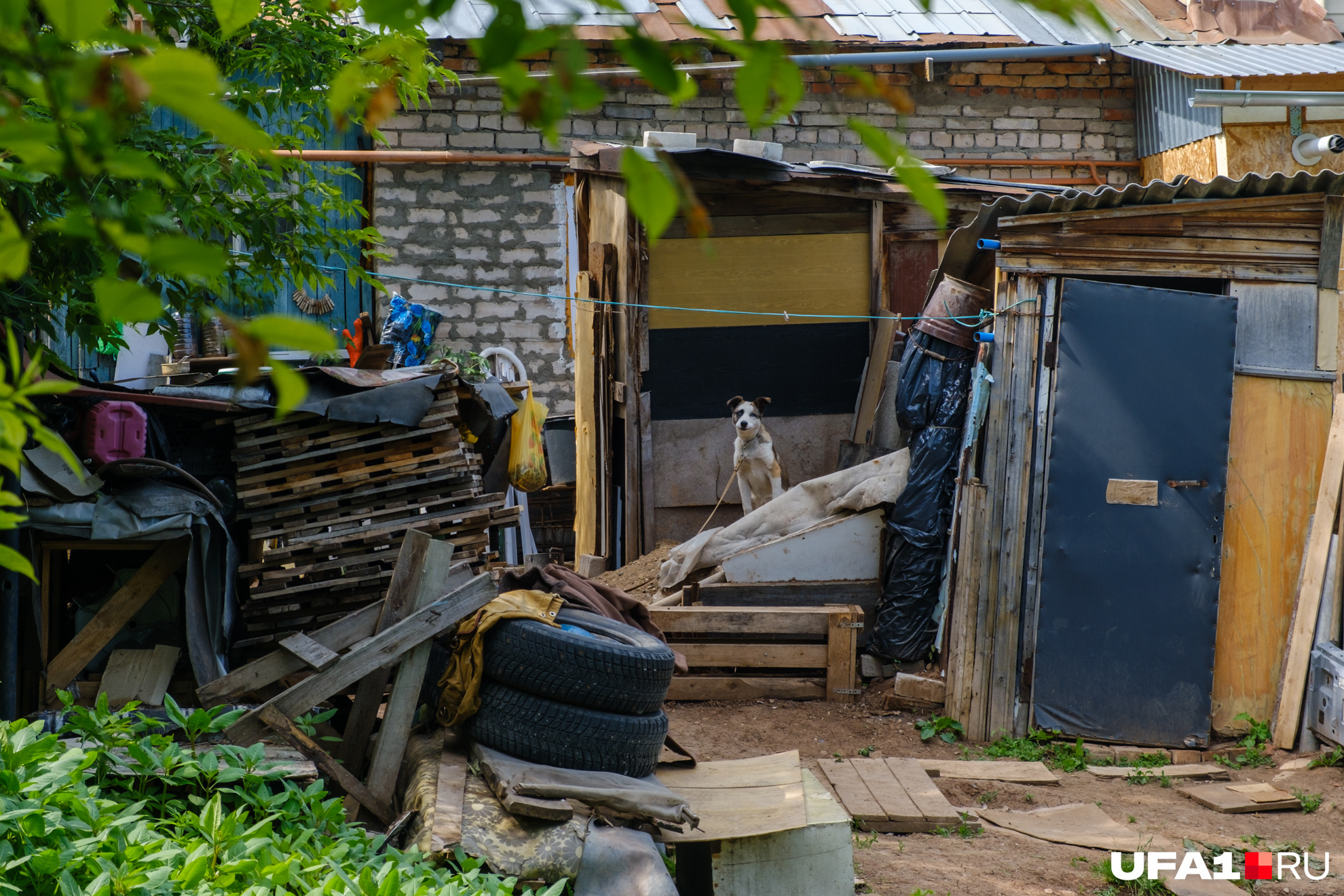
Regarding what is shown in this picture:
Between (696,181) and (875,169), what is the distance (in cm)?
156

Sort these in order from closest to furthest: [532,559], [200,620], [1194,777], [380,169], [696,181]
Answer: [200,620]
[1194,777]
[696,181]
[532,559]
[380,169]

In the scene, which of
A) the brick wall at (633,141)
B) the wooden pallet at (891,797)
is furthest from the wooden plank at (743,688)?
the brick wall at (633,141)

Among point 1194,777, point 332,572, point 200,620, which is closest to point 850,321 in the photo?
point 1194,777

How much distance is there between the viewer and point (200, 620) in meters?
5.27

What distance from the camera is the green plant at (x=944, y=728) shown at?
6711 millimetres

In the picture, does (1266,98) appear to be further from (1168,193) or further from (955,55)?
(955,55)

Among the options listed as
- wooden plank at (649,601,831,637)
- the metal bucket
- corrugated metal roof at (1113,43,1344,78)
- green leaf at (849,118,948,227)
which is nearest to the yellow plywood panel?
the metal bucket

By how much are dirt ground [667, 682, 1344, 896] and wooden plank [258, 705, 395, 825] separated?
1.98 m

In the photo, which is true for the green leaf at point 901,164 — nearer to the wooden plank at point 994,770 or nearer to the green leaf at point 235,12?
the green leaf at point 235,12

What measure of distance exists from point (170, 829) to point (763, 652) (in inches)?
180

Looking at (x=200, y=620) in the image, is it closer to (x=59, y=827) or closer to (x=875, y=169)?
(x=59, y=827)

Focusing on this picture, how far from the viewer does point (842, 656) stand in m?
7.30

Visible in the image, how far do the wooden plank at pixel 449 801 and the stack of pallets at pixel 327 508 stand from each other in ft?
4.96

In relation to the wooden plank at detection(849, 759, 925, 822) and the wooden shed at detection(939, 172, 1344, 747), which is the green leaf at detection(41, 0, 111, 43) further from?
the wooden shed at detection(939, 172, 1344, 747)
